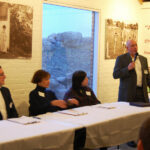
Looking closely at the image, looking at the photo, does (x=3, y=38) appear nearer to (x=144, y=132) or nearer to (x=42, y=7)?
(x=42, y=7)

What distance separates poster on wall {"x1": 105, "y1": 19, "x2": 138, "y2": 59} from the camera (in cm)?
639

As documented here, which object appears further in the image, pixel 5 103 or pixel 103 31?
pixel 103 31

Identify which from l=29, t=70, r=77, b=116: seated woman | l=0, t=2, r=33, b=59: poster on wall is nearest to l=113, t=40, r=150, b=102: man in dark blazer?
l=29, t=70, r=77, b=116: seated woman

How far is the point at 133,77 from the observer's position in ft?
16.5

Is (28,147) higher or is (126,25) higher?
(126,25)

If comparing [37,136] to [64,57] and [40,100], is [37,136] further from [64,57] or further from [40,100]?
[64,57]

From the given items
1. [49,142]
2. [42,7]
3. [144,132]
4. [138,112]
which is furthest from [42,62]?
[144,132]

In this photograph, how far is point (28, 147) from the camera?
259 centimetres

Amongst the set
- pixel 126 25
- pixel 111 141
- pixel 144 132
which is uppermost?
pixel 126 25

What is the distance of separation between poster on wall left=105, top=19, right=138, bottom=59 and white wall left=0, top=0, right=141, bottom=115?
10cm

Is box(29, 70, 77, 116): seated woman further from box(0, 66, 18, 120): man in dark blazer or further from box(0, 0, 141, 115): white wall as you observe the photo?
box(0, 0, 141, 115): white wall

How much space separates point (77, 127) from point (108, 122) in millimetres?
488

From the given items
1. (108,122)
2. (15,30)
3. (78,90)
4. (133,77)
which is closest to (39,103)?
(78,90)

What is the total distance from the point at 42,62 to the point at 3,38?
1.01 m
